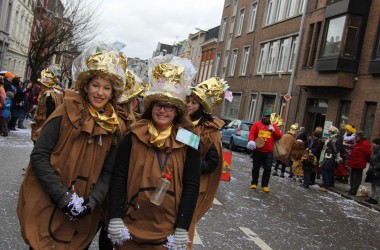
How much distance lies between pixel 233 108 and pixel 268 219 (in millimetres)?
29646

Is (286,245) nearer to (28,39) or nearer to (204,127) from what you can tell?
(204,127)

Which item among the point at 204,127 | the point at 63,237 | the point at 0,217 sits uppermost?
the point at 204,127

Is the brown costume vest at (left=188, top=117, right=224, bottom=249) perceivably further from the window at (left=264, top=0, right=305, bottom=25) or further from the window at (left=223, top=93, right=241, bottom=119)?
the window at (left=223, top=93, right=241, bottom=119)

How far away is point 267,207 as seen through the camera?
894 centimetres

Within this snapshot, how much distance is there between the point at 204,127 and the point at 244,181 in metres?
7.74

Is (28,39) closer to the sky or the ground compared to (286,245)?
closer to the sky

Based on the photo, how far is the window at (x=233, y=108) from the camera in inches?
1425

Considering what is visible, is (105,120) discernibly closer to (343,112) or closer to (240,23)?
(343,112)

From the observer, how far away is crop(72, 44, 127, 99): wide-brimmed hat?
3.18 meters

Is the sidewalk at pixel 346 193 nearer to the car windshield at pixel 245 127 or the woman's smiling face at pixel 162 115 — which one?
the car windshield at pixel 245 127

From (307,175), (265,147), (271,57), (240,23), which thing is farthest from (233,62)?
(265,147)

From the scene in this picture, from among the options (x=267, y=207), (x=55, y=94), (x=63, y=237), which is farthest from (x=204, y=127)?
(x=267, y=207)

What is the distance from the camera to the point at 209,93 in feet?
16.3

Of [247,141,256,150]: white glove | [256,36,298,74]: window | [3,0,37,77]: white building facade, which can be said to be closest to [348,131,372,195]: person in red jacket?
[247,141,256,150]: white glove
